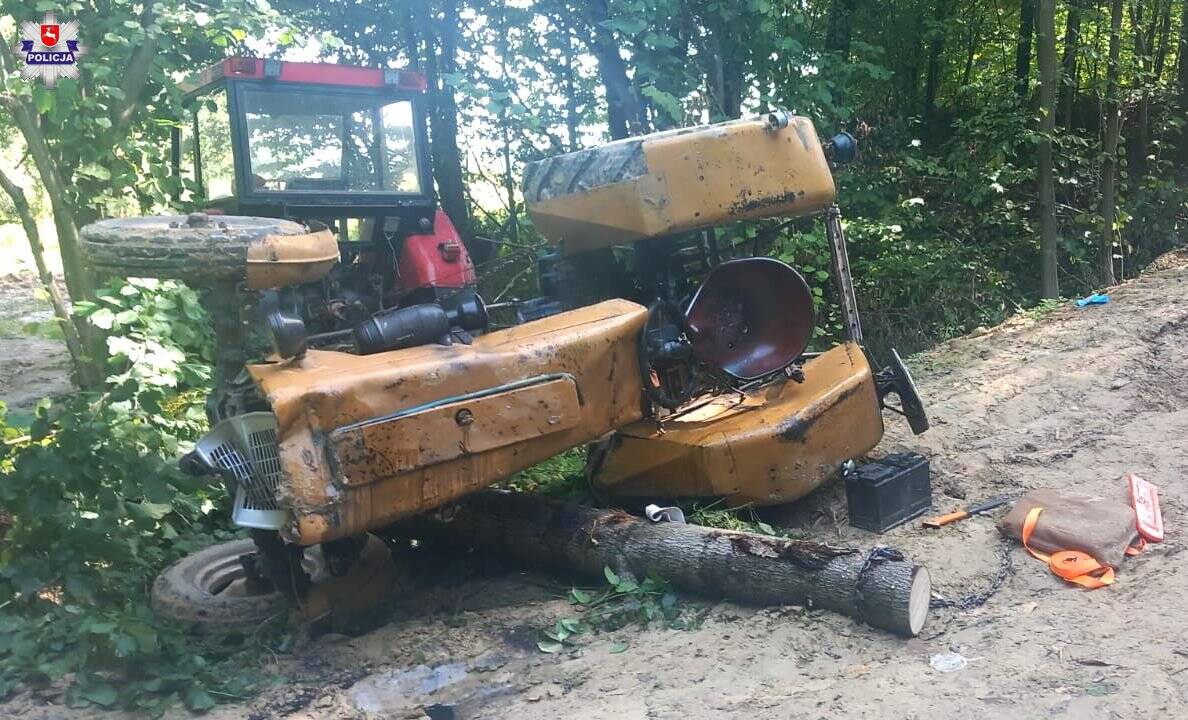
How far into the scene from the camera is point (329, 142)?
16.2 ft

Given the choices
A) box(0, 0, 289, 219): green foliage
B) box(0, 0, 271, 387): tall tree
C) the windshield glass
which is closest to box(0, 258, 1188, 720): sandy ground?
the windshield glass

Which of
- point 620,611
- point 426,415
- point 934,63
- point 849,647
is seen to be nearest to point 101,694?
point 426,415

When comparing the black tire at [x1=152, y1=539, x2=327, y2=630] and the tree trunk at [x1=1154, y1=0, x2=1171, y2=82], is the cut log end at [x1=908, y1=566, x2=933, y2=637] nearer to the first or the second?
the black tire at [x1=152, y1=539, x2=327, y2=630]

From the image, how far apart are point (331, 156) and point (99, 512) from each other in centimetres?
218

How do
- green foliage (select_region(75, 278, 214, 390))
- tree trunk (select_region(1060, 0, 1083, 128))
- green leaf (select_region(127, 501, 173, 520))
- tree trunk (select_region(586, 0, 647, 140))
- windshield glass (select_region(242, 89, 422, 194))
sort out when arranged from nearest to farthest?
green leaf (select_region(127, 501, 173, 520)), green foliage (select_region(75, 278, 214, 390)), windshield glass (select_region(242, 89, 422, 194)), tree trunk (select_region(586, 0, 647, 140)), tree trunk (select_region(1060, 0, 1083, 128))

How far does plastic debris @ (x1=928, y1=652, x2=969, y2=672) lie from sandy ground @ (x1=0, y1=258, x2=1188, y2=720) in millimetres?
27

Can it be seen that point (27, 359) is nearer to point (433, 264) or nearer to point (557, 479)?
point (433, 264)

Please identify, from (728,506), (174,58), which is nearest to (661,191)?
(728,506)

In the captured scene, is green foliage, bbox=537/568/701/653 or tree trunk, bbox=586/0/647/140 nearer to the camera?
green foliage, bbox=537/568/701/653

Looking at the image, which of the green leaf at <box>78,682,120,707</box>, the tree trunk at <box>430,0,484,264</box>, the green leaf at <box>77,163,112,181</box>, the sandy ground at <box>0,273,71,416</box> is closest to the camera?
the green leaf at <box>78,682,120,707</box>

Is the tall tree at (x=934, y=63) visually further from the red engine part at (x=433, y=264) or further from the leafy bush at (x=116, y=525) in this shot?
the leafy bush at (x=116, y=525)

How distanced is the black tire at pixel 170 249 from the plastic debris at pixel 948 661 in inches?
95.1

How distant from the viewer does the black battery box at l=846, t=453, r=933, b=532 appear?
4074mm

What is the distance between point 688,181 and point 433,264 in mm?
1502
